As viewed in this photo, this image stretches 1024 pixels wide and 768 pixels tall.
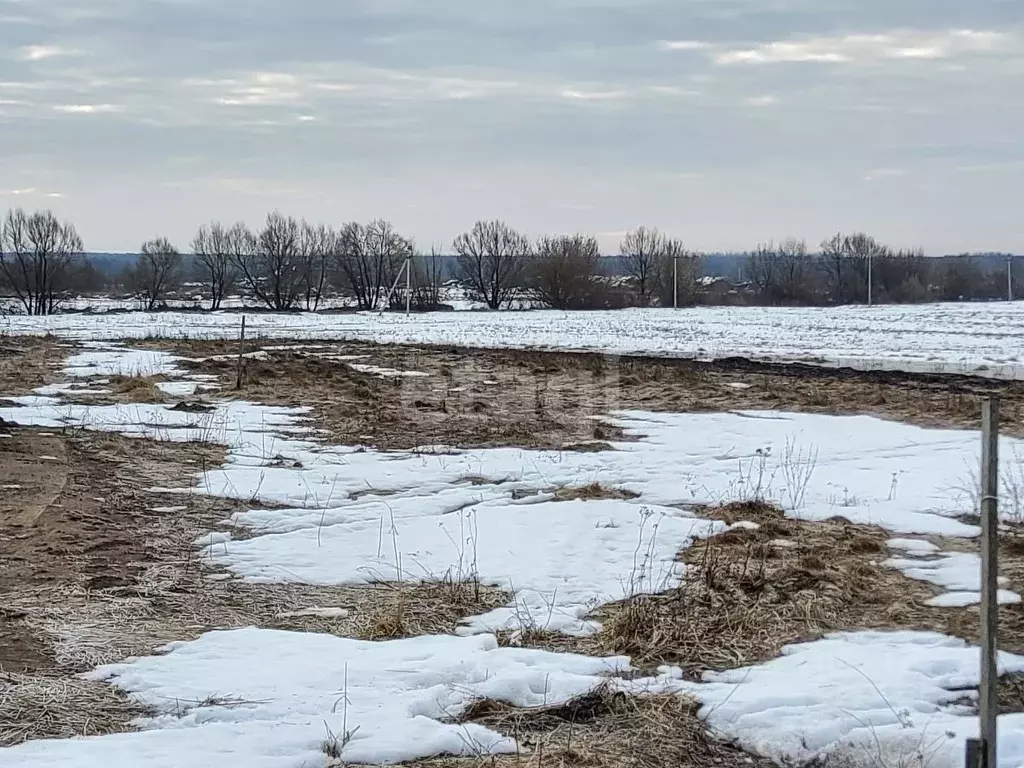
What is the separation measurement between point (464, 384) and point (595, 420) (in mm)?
5924

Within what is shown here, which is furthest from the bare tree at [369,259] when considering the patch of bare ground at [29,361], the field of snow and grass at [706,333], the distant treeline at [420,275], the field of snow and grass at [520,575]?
the field of snow and grass at [520,575]

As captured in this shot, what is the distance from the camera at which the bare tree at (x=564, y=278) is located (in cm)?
7775

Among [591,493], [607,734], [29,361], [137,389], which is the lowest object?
[607,734]

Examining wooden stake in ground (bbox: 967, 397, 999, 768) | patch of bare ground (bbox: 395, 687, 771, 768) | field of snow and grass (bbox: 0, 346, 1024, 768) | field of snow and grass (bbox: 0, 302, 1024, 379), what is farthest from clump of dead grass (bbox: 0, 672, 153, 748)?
field of snow and grass (bbox: 0, 302, 1024, 379)

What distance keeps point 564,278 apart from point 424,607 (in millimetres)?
71777

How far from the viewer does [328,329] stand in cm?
4597

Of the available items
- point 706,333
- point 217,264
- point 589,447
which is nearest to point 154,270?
point 217,264

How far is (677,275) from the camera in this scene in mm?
84875

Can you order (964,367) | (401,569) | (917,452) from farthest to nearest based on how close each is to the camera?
(964,367)
(917,452)
(401,569)

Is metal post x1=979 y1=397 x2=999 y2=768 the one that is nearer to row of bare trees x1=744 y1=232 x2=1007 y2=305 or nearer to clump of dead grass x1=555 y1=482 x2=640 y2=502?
clump of dead grass x1=555 y1=482 x2=640 y2=502

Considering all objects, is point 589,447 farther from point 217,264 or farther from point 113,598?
point 217,264

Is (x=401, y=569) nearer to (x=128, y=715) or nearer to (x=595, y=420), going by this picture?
(x=128, y=715)

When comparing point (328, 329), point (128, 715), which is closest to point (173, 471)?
point (128, 715)

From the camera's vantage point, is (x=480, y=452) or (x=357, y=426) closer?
(x=480, y=452)
